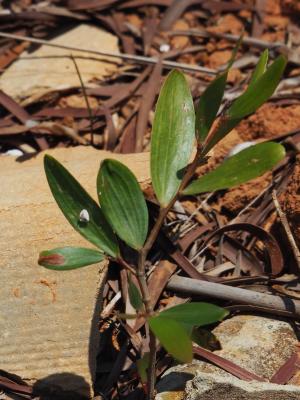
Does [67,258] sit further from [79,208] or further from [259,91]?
[259,91]

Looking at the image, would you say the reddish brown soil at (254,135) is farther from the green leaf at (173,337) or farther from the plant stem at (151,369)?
the green leaf at (173,337)

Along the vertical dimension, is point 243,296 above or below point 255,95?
below

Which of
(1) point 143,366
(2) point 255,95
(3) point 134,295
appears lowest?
(1) point 143,366

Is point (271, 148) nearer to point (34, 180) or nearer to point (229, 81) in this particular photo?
point (34, 180)

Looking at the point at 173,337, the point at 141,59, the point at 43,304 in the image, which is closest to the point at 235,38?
the point at 141,59

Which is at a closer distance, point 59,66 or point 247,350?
point 247,350

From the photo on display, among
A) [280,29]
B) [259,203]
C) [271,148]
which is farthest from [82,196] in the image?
[280,29]

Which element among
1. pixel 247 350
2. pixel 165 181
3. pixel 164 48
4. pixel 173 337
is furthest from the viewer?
pixel 164 48

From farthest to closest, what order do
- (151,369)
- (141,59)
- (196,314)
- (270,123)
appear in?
1. (141,59)
2. (270,123)
3. (151,369)
4. (196,314)
